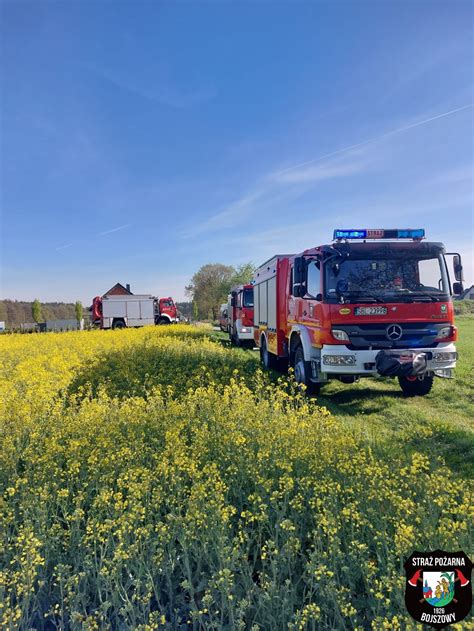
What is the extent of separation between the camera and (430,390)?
23.6 feet

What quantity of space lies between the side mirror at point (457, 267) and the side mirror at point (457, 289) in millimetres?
104

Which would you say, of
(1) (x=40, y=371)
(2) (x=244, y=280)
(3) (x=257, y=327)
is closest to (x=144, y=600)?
(1) (x=40, y=371)

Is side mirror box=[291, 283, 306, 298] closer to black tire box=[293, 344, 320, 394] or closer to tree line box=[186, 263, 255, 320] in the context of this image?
black tire box=[293, 344, 320, 394]

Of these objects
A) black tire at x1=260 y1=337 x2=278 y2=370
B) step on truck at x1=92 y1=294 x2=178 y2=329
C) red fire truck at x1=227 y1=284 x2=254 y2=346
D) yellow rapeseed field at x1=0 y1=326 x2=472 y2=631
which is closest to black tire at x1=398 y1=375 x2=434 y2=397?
black tire at x1=260 y1=337 x2=278 y2=370

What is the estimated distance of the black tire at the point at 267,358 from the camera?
9805 millimetres

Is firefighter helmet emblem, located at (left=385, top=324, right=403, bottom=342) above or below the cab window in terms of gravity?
below

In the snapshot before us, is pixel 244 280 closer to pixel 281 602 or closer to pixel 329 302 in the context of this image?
pixel 329 302

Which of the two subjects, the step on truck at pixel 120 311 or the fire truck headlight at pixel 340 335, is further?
the step on truck at pixel 120 311

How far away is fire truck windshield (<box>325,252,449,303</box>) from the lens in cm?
604

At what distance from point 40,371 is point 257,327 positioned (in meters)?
6.50

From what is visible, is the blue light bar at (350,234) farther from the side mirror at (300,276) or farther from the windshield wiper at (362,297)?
the windshield wiper at (362,297)

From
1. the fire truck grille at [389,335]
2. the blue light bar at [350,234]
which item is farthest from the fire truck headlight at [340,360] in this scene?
the blue light bar at [350,234]

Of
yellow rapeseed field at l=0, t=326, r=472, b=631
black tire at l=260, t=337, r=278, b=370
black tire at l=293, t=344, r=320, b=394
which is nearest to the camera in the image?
yellow rapeseed field at l=0, t=326, r=472, b=631

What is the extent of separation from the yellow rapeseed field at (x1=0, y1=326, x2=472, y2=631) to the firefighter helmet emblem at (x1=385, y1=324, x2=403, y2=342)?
2309mm
